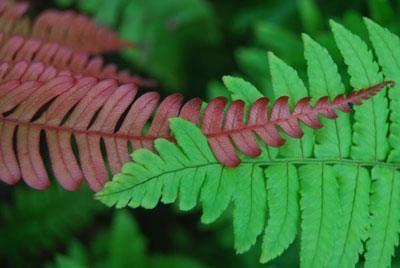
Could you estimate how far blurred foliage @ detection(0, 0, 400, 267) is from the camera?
2.45 meters

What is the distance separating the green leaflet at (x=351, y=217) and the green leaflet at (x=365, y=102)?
8cm

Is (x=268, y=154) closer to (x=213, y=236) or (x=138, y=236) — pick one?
(x=138, y=236)

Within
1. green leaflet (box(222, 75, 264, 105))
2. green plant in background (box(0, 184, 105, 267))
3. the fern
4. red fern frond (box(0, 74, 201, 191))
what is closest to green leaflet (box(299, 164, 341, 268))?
the fern

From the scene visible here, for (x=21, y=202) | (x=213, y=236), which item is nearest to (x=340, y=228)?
(x=213, y=236)

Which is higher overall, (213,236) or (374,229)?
(374,229)

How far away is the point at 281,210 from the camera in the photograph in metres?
1.34

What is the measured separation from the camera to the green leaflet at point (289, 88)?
1410 mm

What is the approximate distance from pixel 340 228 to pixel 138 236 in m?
1.72

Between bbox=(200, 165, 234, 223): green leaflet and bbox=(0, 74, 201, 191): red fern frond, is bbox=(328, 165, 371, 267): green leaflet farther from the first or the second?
bbox=(0, 74, 201, 191): red fern frond

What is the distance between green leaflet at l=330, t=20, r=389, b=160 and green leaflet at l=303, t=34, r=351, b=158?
4cm

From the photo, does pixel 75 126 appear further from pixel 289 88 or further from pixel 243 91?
pixel 289 88

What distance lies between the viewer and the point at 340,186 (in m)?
1.42

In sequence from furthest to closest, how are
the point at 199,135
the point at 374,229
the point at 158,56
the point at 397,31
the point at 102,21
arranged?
the point at 158,56 → the point at 102,21 → the point at 397,31 → the point at 374,229 → the point at 199,135

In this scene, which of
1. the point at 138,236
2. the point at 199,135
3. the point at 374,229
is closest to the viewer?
the point at 199,135
